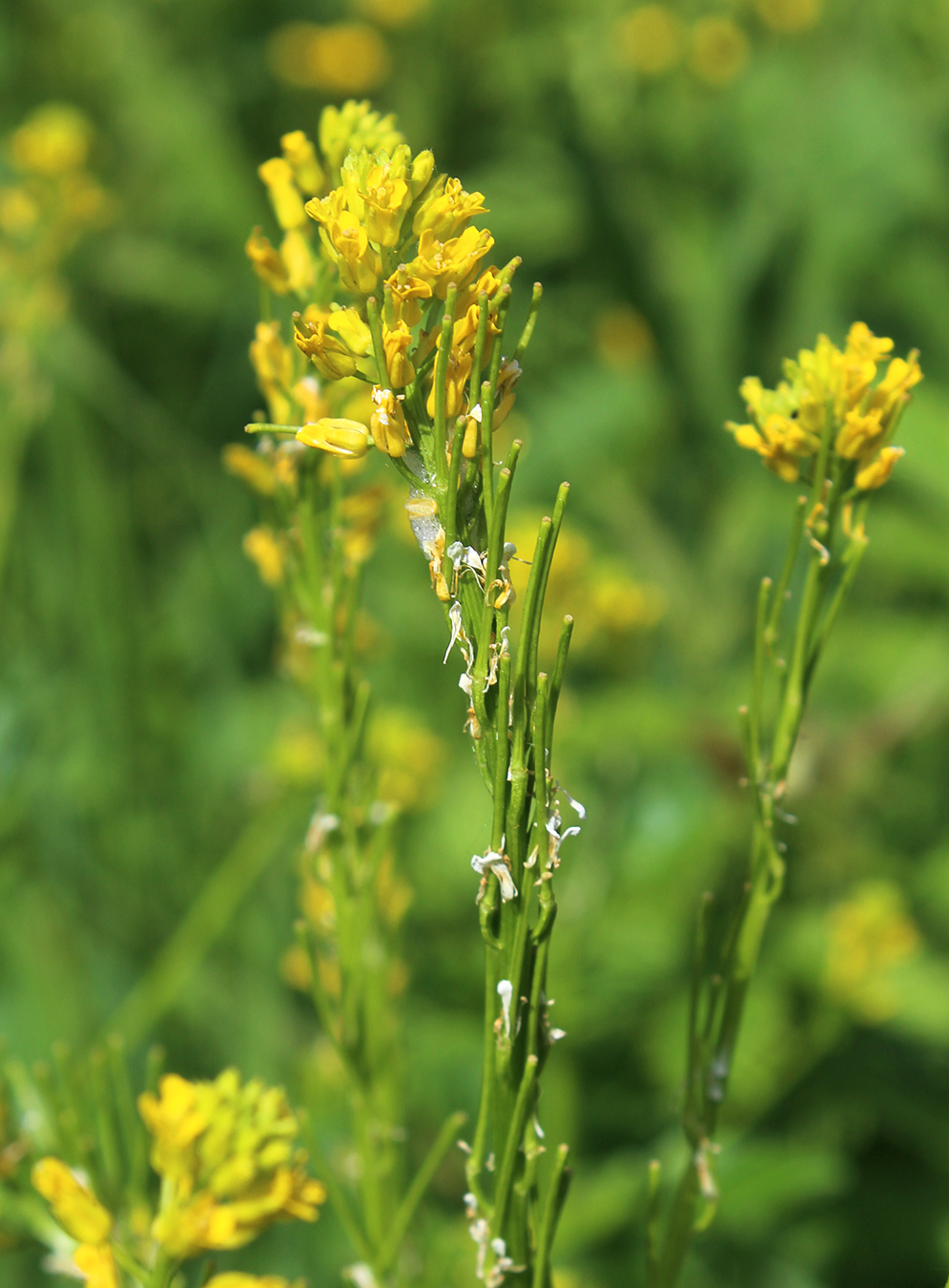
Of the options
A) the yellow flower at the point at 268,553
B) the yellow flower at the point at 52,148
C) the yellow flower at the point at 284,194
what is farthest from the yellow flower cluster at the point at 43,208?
the yellow flower at the point at 284,194

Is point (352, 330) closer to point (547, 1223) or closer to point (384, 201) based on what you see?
point (384, 201)

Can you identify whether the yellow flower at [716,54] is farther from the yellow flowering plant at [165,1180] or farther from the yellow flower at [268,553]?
the yellow flowering plant at [165,1180]

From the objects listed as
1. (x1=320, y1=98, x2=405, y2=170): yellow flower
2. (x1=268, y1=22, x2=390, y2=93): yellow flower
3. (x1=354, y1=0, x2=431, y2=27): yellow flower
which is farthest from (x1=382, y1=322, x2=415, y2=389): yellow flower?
(x1=354, y1=0, x2=431, y2=27): yellow flower

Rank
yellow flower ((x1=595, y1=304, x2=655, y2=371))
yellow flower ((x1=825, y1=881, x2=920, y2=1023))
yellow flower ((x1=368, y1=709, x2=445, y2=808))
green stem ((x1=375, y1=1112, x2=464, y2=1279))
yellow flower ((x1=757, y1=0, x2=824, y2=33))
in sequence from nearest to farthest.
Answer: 1. green stem ((x1=375, y1=1112, x2=464, y2=1279))
2. yellow flower ((x1=825, y1=881, x2=920, y2=1023))
3. yellow flower ((x1=368, y1=709, x2=445, y2=808))
4. yellow flower ((x1=595, y1=304, x2=655, y2=371))
5. yellow flower ((x1=757, y1=0, x2=824, y2=33))

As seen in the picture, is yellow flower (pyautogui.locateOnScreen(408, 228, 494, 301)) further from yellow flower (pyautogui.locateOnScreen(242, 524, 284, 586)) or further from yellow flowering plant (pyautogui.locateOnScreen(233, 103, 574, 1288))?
yellow flower (pyautogui.locateOnScreen(242, 524, 284, 586))

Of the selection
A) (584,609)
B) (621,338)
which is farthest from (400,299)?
(621,338)

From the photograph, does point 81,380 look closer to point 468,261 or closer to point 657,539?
point 657,539
